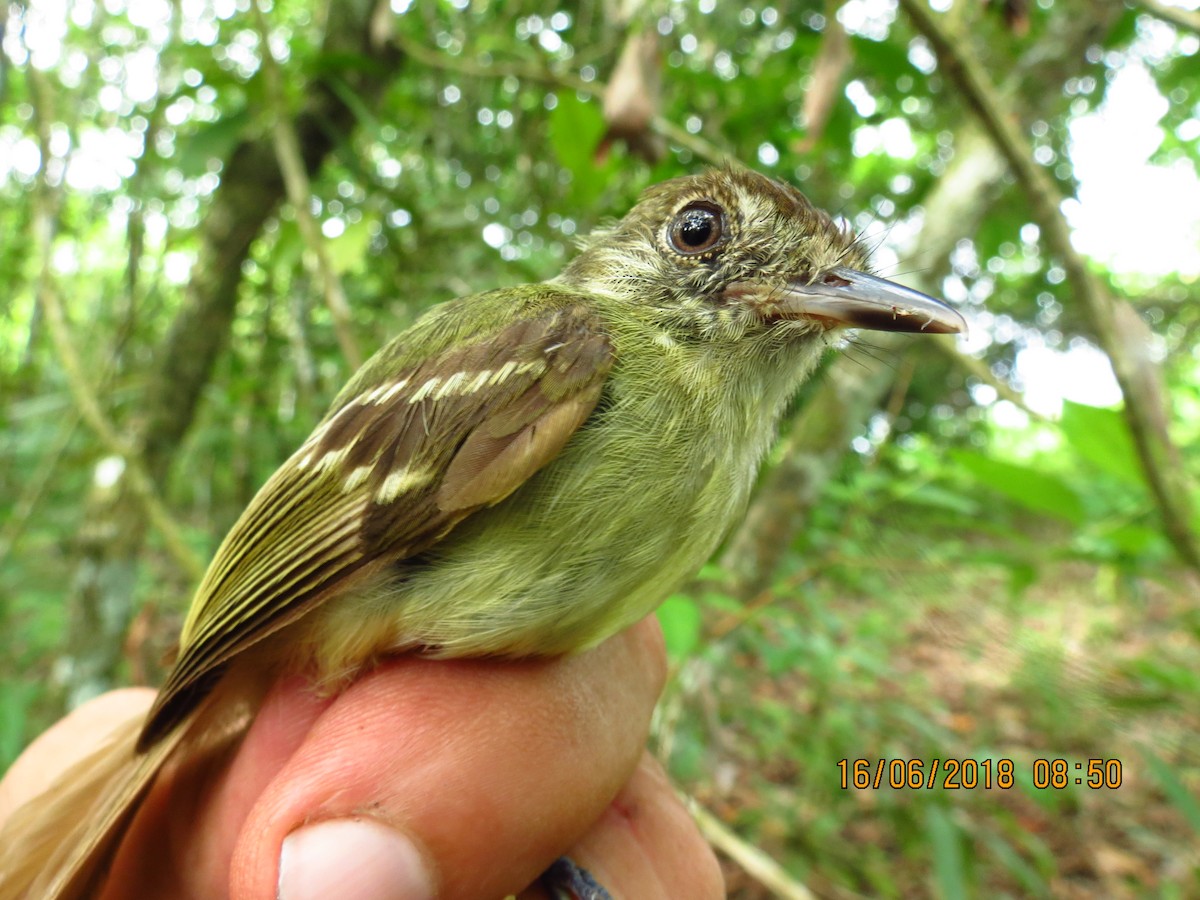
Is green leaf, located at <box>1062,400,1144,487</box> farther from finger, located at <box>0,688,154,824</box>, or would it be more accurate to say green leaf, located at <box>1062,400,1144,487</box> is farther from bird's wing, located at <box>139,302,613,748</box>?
finger, located at <box>0,688,154,824</box>

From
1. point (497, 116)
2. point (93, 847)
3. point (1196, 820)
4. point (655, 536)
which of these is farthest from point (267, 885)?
point (497, 116)

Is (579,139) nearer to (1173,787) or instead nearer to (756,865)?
(756,865)

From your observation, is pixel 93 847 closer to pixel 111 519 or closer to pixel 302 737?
pixel 302 737

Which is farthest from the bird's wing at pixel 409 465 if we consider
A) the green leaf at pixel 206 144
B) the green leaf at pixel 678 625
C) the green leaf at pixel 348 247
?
the green leaf at pixel 206 144

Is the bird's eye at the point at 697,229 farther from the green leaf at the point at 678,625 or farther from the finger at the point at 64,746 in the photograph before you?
the finger at the point at 64,746

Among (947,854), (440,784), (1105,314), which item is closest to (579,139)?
(1105,314)

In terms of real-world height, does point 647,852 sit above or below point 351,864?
below

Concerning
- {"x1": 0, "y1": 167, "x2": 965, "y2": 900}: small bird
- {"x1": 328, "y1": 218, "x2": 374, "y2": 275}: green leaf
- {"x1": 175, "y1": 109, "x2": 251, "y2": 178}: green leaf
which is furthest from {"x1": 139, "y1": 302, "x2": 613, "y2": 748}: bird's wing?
{"x1": 175, "y1": 109, "x2": 251, "y2": 178}: green leaf
